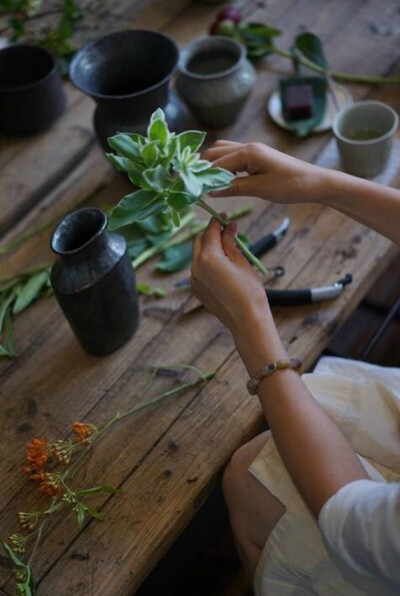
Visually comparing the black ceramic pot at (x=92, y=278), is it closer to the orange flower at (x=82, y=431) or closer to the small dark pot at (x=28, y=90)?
the orange flower at (x=82, y=431)

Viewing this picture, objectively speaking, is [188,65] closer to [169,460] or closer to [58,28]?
[58,28]

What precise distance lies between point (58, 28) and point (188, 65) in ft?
1.48

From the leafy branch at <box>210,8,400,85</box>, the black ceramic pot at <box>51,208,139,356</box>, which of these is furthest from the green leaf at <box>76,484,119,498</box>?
the leafy branch at <box>210,8,400,85</box>

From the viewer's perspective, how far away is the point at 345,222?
51.9 inches

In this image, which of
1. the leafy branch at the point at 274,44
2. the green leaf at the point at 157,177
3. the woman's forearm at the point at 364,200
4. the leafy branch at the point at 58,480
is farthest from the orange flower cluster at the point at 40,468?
the leafy branch at the point at 274,44

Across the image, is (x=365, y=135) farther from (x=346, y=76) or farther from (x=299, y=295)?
(x=299, y=295)

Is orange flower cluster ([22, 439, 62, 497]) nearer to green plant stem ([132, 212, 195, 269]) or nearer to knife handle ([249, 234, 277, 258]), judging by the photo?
green plant stem ([132, 212, 195, 269])

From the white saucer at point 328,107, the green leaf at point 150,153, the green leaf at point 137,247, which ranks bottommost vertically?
the white saucer at point 328,107

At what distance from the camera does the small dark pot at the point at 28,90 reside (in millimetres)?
1541

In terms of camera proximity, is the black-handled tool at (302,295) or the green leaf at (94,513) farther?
the black-handled tool at (302,295)

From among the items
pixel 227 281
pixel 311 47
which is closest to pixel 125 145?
pixel 227 281

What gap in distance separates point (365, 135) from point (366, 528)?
831 mm

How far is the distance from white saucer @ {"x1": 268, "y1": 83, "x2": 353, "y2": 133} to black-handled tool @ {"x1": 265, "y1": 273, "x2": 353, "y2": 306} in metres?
0.43

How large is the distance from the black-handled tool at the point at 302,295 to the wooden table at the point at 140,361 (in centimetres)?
1
